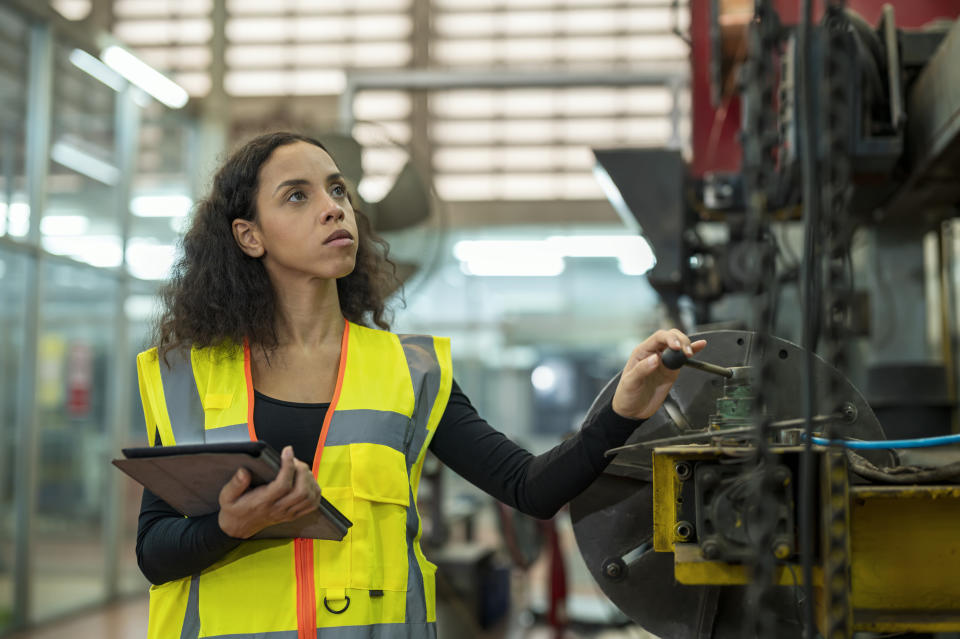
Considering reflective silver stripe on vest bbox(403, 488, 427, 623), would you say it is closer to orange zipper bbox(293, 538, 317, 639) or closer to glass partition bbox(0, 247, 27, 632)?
orange zipper bbox(293, 538, 317, 639)

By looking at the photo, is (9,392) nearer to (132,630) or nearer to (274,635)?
(132,630)

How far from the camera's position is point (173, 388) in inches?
56.1

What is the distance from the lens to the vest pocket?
1.38 metres

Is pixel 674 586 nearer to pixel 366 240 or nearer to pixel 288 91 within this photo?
pixel 366 240

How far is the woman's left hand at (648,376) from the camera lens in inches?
51.7

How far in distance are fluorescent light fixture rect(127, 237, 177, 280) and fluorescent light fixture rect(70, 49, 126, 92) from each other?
1.13m

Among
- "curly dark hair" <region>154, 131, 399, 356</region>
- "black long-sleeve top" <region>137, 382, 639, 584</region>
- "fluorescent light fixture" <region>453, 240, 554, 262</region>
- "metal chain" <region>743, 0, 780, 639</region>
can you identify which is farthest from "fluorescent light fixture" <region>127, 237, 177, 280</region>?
"metal chain" <region>743, 0, 780, 639</region>

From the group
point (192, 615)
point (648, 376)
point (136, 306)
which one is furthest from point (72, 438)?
point (648, 376)

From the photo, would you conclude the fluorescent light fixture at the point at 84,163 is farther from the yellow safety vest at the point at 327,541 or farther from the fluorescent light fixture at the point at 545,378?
the fluorescent light fixture at the point at 545,378

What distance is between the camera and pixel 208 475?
1207 mm

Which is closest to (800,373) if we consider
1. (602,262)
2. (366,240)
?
(366,240)

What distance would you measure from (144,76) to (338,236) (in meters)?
6.18

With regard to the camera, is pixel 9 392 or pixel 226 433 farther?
pixel 9 392

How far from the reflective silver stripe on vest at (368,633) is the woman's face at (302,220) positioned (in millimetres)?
534
